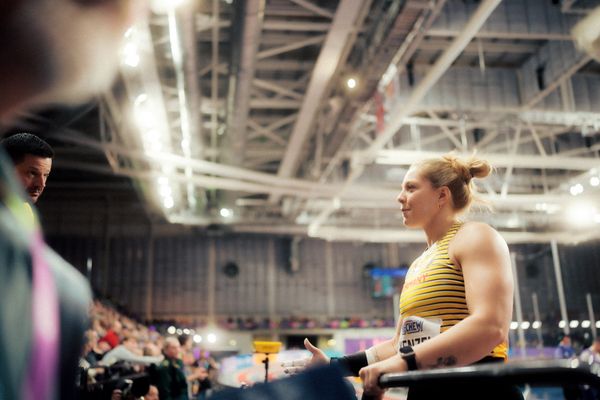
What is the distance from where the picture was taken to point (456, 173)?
6.20ft

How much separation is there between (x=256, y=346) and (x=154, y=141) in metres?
7.17

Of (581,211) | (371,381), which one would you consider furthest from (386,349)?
(581,211)

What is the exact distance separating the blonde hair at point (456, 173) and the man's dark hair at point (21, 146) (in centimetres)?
128

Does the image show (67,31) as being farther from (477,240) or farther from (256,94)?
(256,94)

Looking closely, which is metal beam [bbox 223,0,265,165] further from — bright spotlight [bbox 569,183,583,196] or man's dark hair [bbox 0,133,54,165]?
bright spotlight [bbox 569,183,583,196]

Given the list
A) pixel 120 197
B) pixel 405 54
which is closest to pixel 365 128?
pixel 405 54

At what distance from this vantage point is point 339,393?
0.67m

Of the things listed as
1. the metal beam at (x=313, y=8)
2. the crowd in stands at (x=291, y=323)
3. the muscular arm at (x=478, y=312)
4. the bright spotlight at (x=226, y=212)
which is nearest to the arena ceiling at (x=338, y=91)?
the metal beam at (x=313, y=8)

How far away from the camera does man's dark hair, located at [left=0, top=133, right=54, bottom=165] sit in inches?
63.1

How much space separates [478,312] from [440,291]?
0.22 meters

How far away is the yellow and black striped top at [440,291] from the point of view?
1.63 metres

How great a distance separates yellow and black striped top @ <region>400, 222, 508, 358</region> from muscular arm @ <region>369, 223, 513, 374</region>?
7 cm

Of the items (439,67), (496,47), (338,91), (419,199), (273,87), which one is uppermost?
(496,47)

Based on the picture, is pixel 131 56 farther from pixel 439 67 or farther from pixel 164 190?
pixel 164 190
